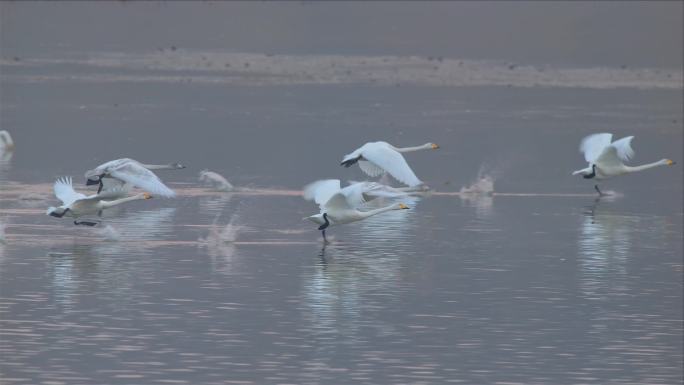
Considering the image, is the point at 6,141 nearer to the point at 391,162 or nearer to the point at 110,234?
the point at 391,162

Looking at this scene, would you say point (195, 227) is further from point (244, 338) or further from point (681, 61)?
point (681, 61)

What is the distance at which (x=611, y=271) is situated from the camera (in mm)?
17203

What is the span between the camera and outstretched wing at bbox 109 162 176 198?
62.2ft

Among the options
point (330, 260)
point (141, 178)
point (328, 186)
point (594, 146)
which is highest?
point (594, 146)

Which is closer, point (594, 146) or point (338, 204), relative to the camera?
point (338, 204)

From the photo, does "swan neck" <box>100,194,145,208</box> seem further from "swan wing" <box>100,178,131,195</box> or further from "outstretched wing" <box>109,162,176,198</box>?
"swan wing" <box>100,178,131,195</box>

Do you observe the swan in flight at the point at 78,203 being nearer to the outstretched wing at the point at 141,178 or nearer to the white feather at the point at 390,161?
the outstretched wing at the point at 141,178

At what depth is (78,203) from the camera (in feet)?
58.3

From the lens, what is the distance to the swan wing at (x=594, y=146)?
22.5 metres

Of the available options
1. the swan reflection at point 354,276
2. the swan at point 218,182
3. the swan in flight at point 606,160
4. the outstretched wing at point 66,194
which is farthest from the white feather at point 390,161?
the outstretched wing at point 66,194

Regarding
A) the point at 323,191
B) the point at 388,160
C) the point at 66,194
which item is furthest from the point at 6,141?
the point at 323,191

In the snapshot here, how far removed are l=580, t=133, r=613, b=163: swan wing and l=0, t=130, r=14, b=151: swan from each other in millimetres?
7547

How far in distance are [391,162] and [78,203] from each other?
12.2ft

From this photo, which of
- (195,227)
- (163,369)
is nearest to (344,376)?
(163,369)
